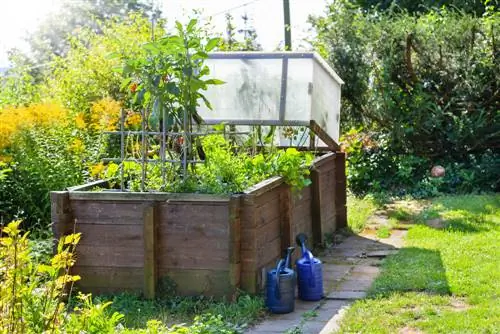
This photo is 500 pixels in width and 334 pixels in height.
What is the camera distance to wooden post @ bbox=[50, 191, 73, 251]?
240 inches

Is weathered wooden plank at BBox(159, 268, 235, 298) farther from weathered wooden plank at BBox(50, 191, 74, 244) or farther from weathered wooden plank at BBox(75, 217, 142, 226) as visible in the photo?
weathered wooden plank at BBox(50, 191, 74, 244)

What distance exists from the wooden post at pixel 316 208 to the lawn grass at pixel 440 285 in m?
0.83

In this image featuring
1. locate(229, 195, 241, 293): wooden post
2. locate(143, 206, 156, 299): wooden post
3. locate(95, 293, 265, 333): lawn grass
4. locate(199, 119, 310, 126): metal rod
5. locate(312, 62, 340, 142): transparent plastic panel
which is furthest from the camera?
locate(312, 62, 340, 142): transparent plastic panel

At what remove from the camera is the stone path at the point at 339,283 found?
5.43 metres

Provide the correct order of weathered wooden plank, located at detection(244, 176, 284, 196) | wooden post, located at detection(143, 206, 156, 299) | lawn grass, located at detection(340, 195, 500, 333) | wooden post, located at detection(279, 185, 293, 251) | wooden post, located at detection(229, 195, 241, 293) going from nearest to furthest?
lawn grass, located at detection(340, 195, 500, 333) → wooden post, located at detection(229, 195, 241, 293) → wooden post, located at detection(143, 206, 156, 299) → weathered wooden plank, located at detection(244, 176, 284, 196) → wooden post, located at detection(279, 185, 293, 251)

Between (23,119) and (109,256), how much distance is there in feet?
8.71

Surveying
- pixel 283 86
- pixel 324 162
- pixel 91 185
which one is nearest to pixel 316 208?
pixel 324 162

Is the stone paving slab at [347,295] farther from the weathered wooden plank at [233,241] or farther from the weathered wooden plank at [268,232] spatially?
the weathered wooden plank at [233,241]

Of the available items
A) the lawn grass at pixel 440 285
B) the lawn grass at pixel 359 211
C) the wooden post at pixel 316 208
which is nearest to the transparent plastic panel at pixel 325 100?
the wooden post at pixel 316 208

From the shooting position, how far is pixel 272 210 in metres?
6.58

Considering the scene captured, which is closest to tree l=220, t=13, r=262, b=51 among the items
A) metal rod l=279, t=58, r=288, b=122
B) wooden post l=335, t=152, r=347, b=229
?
wooden post l=335, t=152, r=347, b=229

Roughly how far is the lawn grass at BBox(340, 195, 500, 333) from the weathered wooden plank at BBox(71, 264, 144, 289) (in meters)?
1.61

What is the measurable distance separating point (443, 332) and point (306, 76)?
3685 mm

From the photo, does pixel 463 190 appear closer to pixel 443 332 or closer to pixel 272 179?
pixel 272 179
